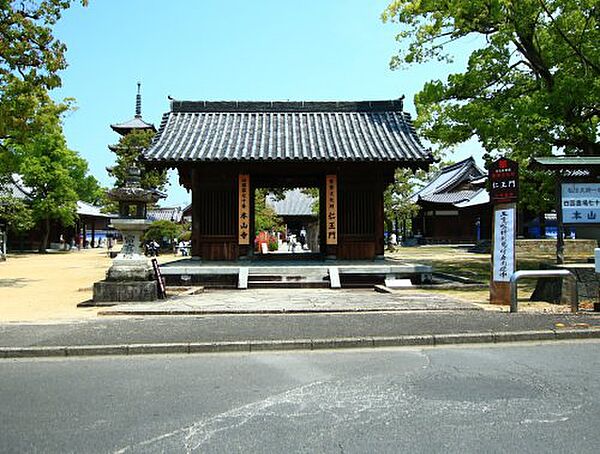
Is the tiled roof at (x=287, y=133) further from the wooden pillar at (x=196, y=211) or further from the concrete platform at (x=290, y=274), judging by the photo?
the concrete platform at (x=290, y=274)

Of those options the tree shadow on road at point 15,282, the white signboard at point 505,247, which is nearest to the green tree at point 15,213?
the tree shadow on road at point 15,282

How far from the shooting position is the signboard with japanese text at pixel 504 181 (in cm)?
1040

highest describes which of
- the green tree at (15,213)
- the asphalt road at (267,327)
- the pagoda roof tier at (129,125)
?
the pagoda roof tier at (129,125)

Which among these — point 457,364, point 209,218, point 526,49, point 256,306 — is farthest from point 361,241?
point 457,364

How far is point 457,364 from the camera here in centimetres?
607

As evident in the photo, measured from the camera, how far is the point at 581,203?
35.8ft

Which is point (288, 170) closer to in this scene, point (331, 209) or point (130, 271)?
point (331, 209)

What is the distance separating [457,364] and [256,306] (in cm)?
512

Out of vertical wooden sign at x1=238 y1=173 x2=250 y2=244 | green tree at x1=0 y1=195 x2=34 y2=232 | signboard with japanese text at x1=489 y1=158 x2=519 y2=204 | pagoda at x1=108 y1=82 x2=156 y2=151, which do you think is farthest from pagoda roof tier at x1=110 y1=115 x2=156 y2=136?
signboard with japanese text at x1=489 y1=158 x2=519 y2=204

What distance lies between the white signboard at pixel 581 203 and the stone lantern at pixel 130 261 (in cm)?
947

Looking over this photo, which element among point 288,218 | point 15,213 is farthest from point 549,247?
point 15,213

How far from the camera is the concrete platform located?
1416 centimetres

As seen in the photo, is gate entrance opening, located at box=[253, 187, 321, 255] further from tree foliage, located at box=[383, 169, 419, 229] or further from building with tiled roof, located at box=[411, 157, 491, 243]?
building with tiled roof, located at box=[411, 157, 491, 243]

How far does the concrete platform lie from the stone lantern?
2.40m
